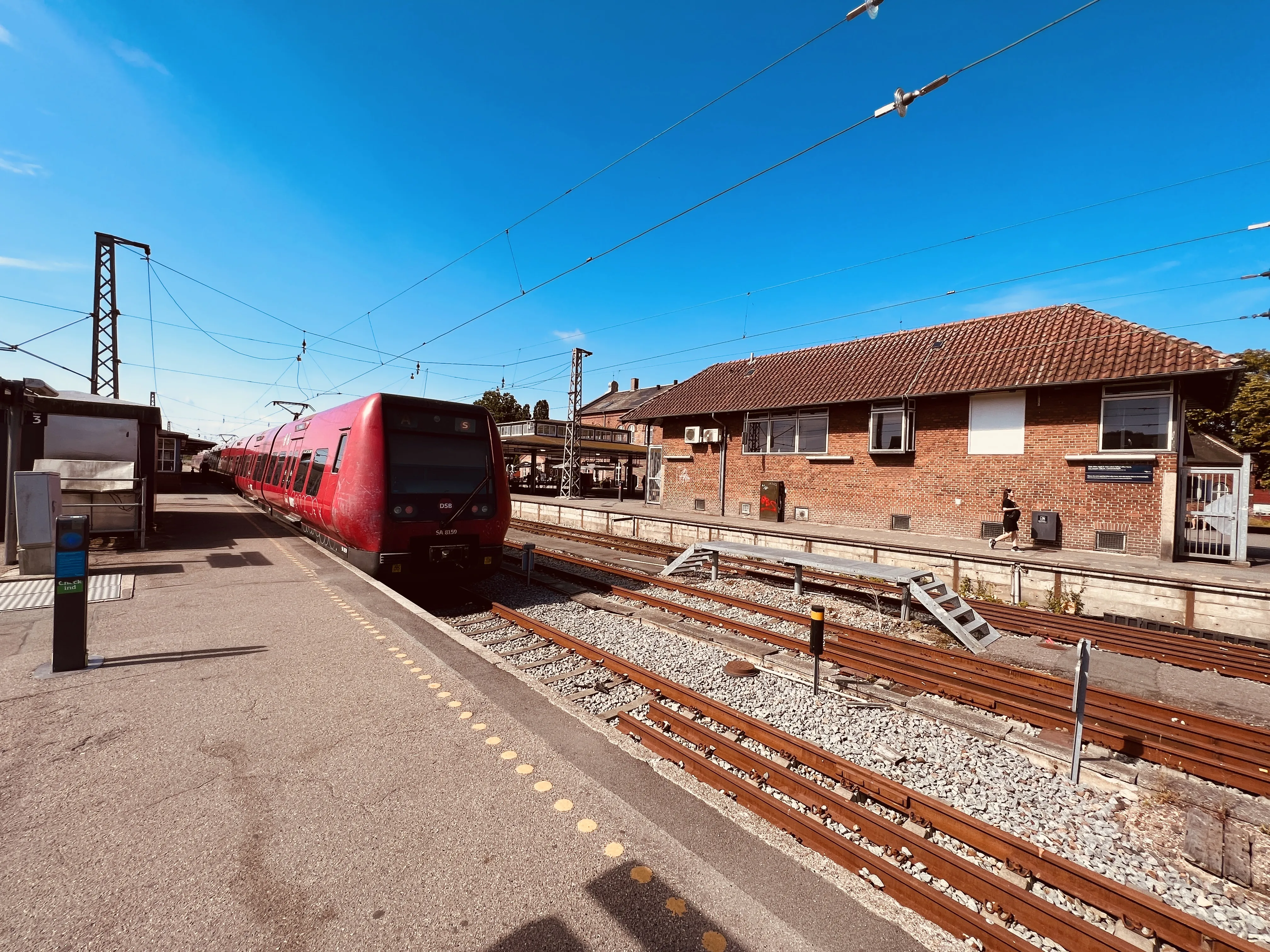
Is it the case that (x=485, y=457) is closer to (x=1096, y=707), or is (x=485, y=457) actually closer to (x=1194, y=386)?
(x=1096, y=707)

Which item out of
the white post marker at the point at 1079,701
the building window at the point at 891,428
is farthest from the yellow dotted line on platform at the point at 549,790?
the building window at the point at 891,428

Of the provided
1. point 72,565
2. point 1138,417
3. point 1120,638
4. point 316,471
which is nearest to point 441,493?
point 316,471

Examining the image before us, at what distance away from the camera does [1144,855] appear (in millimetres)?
3480

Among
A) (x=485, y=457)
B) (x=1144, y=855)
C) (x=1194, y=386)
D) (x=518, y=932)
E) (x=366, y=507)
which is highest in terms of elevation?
(x=1194, y=386)

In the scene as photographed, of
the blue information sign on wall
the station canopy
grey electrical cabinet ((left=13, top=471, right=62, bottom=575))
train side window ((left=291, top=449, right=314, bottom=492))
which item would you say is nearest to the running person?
the blue information sign on wall

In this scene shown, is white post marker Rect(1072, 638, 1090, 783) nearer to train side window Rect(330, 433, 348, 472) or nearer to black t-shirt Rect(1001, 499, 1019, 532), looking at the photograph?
train side window Rect(330, 433, 348, 472)

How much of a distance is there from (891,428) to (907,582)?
970cm

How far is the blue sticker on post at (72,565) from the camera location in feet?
15.6

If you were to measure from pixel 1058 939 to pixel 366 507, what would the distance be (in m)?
8.10

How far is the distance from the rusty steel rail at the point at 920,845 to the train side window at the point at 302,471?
874 cm

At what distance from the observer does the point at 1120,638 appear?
7.75 metres

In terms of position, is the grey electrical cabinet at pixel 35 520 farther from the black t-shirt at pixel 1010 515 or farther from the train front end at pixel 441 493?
the black t-shirt at pixel 1010 515

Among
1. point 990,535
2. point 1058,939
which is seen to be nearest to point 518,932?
point 1058,939

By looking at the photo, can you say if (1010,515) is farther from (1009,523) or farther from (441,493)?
(441,493)
